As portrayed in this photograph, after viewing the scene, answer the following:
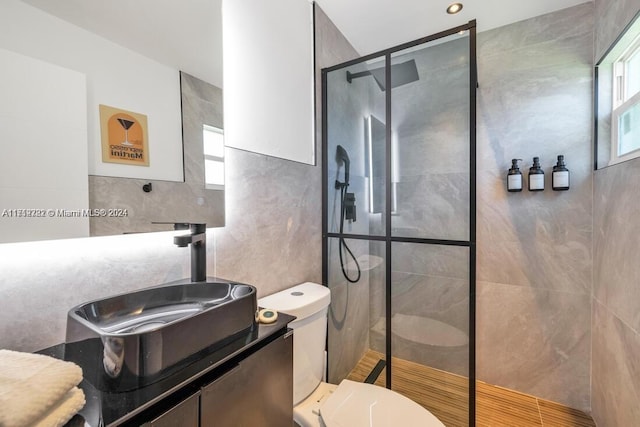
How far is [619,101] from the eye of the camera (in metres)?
1.56

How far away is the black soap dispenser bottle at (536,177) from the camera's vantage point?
1764mm

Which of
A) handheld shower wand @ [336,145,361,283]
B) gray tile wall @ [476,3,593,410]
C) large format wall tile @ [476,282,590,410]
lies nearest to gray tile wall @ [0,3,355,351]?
handheld shower wand @ [336,145,361,283]

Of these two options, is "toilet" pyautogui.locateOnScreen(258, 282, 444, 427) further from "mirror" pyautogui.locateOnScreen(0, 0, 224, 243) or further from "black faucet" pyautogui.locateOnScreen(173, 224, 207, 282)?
"mirror" pyautogui.locateOnScreen(0, 0, 224, 243)

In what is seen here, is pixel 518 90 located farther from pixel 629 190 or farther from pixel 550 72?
pixel 629 190

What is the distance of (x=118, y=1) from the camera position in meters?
0.83

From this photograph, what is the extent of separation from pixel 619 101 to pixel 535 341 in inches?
62.7

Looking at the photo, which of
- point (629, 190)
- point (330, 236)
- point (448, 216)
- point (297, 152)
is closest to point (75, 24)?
point (297, 152)

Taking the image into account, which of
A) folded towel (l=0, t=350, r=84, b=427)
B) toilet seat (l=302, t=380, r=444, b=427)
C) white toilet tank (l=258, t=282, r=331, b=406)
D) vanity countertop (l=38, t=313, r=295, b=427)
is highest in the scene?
folded towel (l=0, t=350, r=84, b=427)

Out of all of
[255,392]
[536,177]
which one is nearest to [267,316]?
[255,392]

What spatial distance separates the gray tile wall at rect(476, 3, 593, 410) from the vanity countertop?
6.36 feet

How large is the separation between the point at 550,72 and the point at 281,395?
96.5 inches

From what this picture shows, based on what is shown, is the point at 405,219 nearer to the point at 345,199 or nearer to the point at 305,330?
the point at 345,199

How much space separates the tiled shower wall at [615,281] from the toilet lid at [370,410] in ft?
3.23

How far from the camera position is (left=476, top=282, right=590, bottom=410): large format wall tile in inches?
69.7
